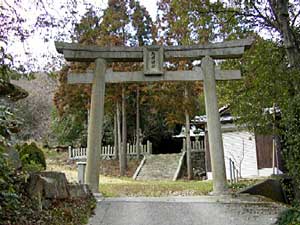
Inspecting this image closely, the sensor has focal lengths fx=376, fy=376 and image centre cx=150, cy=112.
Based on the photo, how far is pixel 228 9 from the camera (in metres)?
9.94

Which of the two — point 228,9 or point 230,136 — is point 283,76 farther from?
point 230,136

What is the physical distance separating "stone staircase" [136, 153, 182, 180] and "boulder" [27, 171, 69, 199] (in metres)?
14.3

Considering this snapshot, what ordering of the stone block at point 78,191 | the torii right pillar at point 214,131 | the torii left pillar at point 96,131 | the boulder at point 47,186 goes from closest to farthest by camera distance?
the boulder at point 47,186 → the stone block at point 78,191 → the torii right pillar at point 214,131 → the torii left pillar at point 96,131

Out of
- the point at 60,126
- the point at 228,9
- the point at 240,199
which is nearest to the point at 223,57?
the point at 228,9

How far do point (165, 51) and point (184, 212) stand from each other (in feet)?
16.6

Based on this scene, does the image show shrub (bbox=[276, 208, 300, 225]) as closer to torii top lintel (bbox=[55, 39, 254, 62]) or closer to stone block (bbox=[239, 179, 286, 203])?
torii top lintel (bbox=[55, 39, 254, 62])

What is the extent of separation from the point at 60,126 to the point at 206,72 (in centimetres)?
1960

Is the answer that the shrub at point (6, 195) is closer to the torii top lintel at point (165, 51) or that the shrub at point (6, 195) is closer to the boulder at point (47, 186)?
the boulder at point (47, 186)

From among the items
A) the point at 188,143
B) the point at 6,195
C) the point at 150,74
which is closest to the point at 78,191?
the point at 6,195

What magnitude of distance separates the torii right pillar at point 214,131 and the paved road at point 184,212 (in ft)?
2.68

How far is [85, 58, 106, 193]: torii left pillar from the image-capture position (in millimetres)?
10438

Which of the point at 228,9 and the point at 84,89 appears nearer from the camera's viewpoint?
the point at 228,9

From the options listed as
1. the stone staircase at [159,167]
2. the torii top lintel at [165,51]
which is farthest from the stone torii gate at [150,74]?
the stone staircase at [159,167]

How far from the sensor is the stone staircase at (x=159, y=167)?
73.0 ft
